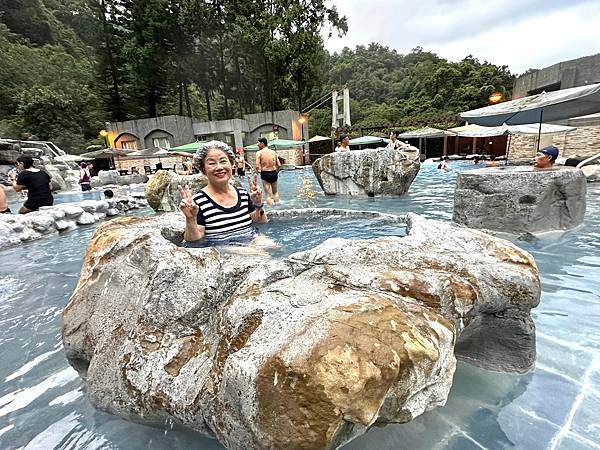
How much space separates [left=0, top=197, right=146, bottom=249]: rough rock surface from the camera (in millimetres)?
6195

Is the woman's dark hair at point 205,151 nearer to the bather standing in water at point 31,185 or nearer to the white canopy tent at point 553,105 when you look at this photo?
the bather standing in water at point 31,185

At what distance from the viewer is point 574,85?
44.9 ft

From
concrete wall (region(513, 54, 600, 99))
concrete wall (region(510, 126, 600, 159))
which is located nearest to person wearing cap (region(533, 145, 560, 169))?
concrete wall (region(510, 126, 600, 159))

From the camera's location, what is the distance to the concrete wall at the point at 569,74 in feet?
42.5

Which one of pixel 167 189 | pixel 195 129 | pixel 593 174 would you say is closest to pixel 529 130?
pixel 593 174

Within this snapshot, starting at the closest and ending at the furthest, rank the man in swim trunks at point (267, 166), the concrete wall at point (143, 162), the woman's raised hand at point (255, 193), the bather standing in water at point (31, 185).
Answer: the woman's raised hand at point (255, 193), the bather standing in water at point (31, 185), the man in swim trunks at point (267, 166), the concrete wall at point (143, 162)

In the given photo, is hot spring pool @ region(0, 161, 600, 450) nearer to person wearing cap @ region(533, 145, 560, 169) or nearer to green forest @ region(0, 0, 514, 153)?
person wearing cap @ region(533, 145, 560, 169)

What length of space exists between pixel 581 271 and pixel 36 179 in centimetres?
985

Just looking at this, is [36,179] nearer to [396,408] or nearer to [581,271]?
[396,408]

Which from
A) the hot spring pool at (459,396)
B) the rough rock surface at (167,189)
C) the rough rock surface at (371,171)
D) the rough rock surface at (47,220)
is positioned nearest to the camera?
the hot spring pool at (459,396)

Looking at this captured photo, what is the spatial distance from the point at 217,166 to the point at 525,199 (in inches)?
169

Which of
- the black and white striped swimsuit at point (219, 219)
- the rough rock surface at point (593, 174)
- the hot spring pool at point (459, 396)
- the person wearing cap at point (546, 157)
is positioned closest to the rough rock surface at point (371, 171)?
the person wearing cap at point (546, 157)

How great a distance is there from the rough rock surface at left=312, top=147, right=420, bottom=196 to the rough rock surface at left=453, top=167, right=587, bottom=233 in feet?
14.2

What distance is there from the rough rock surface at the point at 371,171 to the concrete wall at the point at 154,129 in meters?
21.7
